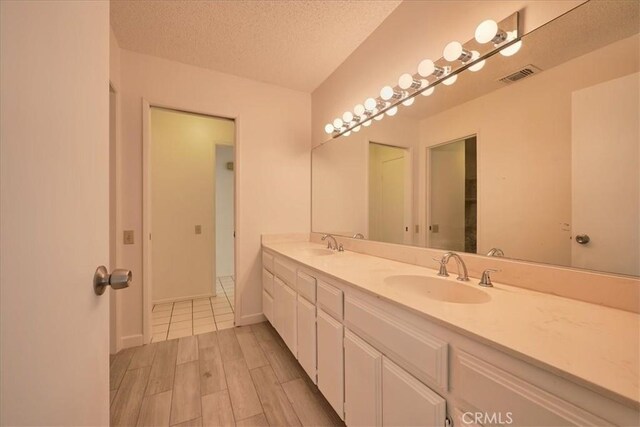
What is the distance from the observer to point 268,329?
2.42m

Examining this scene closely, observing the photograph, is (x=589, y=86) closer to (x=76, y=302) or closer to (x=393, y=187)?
(x=393, y=187)

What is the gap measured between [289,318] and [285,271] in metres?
0.34

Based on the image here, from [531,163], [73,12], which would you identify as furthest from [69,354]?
[531,163]

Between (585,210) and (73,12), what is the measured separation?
1.59 meters

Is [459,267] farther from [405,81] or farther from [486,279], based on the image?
[405,81]

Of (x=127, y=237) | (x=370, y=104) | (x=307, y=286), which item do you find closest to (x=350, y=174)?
(x=370, y=104)

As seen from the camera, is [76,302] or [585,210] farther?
[585,210]

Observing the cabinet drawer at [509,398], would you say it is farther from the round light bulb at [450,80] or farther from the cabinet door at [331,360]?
the round light bulb at [450,80]

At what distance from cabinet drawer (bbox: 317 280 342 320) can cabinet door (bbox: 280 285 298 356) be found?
1.24 feet

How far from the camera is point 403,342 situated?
85 centimetres

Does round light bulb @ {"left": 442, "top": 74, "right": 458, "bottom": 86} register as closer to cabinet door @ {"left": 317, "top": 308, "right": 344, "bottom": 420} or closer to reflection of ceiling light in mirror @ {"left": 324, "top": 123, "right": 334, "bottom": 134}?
reflection of ceiling light in mirror @ {"left": 324, "top": 123, "right": 334, "bottom": 134}

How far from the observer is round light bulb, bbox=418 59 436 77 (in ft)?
4.52

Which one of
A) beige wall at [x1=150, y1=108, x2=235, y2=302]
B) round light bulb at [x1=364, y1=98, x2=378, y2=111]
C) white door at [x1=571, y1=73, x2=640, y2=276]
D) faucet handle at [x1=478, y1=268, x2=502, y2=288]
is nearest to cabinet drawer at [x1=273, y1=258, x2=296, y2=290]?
faucet handle at [x1=478, y1=268, x2=502, y2=288]

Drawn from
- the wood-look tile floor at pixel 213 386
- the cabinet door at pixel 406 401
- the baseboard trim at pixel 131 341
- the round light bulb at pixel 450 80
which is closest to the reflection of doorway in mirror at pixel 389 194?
the round light bulb at pixel 450 80
